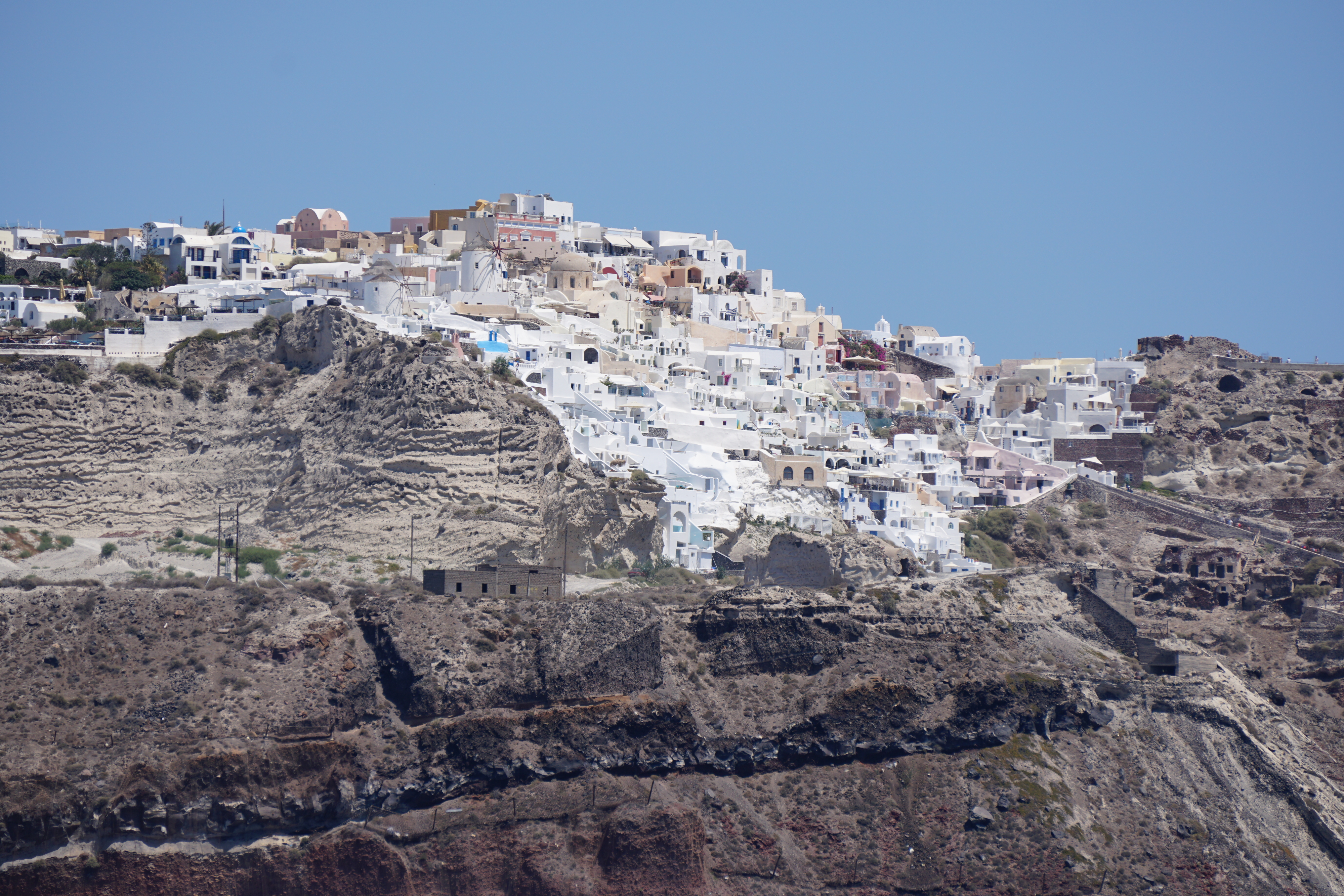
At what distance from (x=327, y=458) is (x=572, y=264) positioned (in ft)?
75.5

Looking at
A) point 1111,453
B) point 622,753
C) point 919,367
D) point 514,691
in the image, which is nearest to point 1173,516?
point 1111,453

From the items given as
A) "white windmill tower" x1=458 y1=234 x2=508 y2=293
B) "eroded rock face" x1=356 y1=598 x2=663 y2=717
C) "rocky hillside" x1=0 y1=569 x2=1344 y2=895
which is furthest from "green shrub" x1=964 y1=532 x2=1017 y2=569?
"eroded rock face" x1=356 y1=598 x2=663 y2=717

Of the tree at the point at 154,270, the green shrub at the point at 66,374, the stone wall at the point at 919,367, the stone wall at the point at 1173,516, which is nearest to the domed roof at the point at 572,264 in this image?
the tree at the point at 154,270

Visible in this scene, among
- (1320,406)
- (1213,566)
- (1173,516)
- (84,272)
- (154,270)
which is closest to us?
(1213,566)

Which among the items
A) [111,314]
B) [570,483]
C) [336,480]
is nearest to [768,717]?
[570,483]

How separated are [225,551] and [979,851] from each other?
59.0 feet

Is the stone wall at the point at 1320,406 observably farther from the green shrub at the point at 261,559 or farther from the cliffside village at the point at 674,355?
the green shrub at the point at 261,559

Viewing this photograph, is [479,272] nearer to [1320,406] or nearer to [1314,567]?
[1314,567]

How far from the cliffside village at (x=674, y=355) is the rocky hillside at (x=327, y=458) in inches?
94.1

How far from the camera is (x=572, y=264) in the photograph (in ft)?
238

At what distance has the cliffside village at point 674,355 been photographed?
192 ft

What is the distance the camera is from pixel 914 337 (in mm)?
89375

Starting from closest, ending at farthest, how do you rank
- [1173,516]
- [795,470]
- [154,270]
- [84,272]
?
[795,470] < [154,270] < [84,272] < [1173,516]

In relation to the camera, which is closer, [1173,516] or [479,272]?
[479,272]
